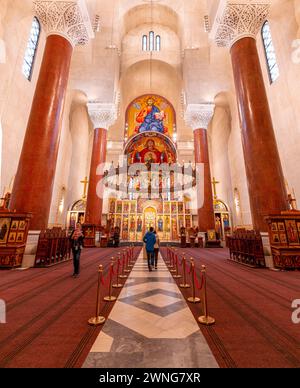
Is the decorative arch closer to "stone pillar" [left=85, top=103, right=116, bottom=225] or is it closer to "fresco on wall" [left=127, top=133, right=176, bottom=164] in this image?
"fresco on wall" [left=127, top=133, right=176, bottom=164]

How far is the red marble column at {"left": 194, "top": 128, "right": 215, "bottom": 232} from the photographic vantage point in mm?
13875

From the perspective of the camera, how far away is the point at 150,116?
23.6 metres

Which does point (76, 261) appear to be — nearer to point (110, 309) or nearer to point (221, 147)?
point (110, 309)

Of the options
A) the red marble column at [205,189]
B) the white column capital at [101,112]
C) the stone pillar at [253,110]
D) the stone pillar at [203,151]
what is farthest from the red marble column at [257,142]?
the white column capital at [101,112]

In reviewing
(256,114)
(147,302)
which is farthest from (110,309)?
(256,114)

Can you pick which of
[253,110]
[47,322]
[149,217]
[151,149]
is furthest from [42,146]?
[151,149]

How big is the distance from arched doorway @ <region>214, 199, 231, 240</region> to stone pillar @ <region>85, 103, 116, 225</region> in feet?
35.4

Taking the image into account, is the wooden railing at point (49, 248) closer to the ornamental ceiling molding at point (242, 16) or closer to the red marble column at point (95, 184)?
the red marble column at point (95, 184)

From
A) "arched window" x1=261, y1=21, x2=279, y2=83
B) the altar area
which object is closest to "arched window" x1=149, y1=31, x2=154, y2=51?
"arched window" x1=261, y1=21, x2=279, y2=83

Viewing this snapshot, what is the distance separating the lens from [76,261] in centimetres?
479

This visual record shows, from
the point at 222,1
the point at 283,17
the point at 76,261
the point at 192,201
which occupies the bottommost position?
the point at 76,261

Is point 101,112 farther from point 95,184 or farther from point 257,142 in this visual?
point 257,142

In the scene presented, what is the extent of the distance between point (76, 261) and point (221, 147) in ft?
58.9
